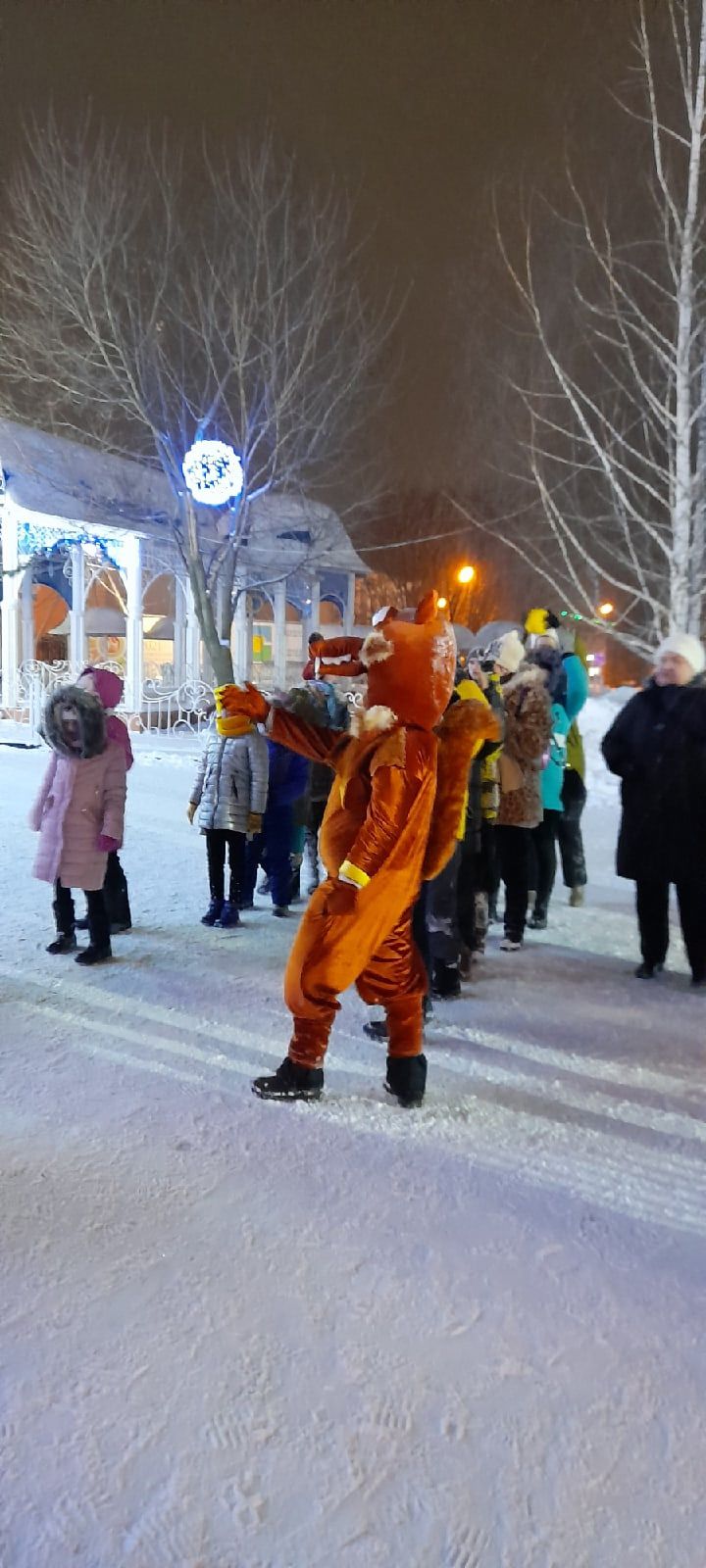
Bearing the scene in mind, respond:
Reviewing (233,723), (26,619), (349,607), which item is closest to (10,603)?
(26,619)

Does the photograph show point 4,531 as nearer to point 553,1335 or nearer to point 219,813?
point 219,813

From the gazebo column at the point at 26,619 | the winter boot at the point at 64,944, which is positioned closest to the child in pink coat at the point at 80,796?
the winter boot at the point at 64,944

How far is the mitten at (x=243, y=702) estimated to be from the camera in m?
3.46

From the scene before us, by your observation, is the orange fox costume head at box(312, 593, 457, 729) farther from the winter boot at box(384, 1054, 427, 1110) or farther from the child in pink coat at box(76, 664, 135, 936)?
the child in pink coat at box(76, 664, 135, 936)

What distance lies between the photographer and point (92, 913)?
525 cm

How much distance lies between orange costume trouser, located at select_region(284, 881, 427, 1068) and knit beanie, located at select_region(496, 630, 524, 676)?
270 cm

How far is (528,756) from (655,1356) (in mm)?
3643

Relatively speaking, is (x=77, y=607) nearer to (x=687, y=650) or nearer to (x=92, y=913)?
(x=92, y=913)

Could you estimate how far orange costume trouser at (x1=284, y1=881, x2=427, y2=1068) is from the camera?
3346mm

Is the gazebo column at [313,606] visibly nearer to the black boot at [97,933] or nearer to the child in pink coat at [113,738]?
the child in pink coat at [113,738]

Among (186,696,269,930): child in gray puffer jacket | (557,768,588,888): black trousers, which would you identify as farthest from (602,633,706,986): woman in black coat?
(186,696,269,930): child in gray puffer jacket

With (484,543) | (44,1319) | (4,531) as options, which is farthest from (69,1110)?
(484,543)

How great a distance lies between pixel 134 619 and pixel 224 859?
14069 millimetres

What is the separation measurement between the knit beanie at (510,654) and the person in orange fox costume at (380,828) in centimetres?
234
